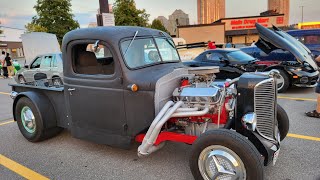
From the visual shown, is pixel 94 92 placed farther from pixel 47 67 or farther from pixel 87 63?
pixel 47 67

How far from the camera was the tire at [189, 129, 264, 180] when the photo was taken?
8.56 ft

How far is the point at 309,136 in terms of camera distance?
4379 millimetres

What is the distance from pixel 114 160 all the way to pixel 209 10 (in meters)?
78.7

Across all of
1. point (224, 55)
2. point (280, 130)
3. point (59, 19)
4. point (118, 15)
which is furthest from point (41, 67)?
point (59, 19)

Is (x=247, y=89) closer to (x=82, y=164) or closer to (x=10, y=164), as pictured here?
(x=82, y=164)

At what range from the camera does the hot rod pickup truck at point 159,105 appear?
2840 mm

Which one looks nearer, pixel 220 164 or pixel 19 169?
pixel 220 164

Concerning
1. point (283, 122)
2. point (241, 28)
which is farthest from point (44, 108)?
point (241, 28)

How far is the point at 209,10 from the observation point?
77.2 m

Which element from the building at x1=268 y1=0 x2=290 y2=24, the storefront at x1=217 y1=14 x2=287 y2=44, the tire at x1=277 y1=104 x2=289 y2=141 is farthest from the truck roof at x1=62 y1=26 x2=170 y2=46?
the building at x1=268 y1=0 x2=290 y2=24

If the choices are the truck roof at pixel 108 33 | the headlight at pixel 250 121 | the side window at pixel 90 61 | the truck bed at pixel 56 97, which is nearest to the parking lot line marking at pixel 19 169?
the truck bed at pixel 56 97

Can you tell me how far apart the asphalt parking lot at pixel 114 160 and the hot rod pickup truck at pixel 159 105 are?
0.34m

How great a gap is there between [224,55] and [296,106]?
328cm

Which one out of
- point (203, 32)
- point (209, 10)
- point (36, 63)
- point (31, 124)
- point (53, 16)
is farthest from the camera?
point (209, 10)
